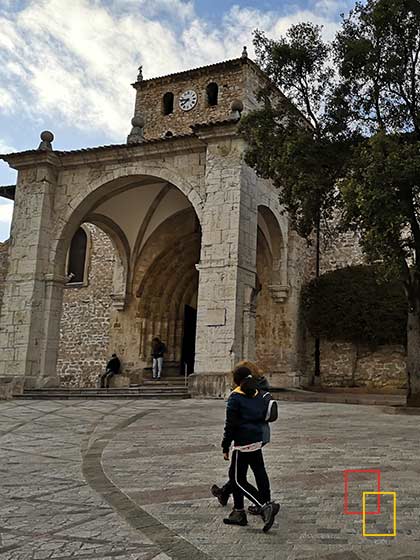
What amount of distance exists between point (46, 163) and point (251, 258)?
6.32m

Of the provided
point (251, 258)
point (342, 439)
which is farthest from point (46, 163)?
point (342, 439)

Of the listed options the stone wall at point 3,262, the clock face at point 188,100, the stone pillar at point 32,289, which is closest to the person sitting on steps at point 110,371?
the stone pillar at point 32,289

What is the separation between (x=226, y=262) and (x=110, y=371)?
23.0 feet

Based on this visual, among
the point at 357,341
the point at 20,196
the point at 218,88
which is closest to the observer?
the point at 20,196

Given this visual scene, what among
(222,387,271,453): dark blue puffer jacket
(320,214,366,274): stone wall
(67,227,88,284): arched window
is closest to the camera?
(222,387,271,453): dark blue puffer jacket

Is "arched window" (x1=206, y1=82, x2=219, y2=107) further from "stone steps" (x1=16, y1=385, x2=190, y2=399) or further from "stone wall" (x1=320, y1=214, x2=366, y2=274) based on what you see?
"stone steps" (x1=16, y1=385, x2=190, y2=399)

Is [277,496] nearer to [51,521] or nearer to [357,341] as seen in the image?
[51,521]

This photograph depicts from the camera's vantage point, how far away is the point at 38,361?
49.1 ft

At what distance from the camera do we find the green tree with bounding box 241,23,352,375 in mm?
11172

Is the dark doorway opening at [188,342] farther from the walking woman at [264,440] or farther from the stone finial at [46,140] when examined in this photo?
the walking woman at [264,440]

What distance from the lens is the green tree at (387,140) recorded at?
9.36 meters

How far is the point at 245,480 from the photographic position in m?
3.78

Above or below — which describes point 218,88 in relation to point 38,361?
above

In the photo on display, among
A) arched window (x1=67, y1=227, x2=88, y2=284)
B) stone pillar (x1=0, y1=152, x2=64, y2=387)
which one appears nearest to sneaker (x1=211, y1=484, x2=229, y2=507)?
stone pillar (x1=0, y1=152, x2=64, y2=387)
